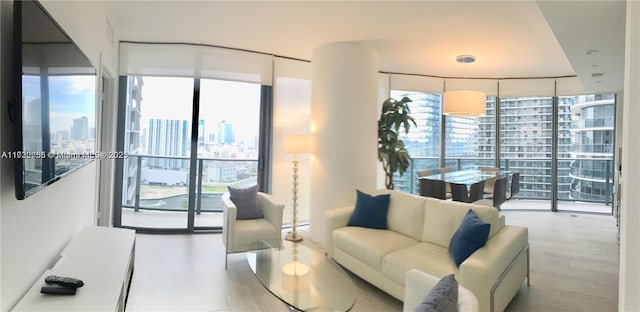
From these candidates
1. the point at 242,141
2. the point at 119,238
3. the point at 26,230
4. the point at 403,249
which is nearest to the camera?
the point at 26,230

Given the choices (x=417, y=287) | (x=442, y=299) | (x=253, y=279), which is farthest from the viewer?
(x=253, y=279)

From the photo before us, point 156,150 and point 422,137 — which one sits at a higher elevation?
point 422,137

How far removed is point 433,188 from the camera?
16.1ft

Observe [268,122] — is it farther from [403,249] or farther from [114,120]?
[403,249]

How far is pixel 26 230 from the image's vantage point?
1.70m

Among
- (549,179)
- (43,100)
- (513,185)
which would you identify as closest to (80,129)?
(43,100)

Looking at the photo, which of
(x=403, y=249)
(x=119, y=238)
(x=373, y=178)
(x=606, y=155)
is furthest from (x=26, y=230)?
(x=606, y=155)

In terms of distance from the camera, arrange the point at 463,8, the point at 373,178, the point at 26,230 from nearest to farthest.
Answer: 1. the point at 26,230
2. the point at 463,8
3. the point at 373,178

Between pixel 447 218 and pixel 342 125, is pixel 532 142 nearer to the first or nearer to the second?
pixel 342 125

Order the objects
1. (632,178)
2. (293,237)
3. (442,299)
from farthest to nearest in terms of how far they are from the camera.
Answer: (293,237) → (632,178) → (442,299)

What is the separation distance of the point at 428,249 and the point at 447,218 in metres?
0.36

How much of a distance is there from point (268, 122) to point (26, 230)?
364 centimetres

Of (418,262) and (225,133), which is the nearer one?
(418,262)

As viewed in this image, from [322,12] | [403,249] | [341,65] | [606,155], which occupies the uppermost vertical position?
[322,12]
